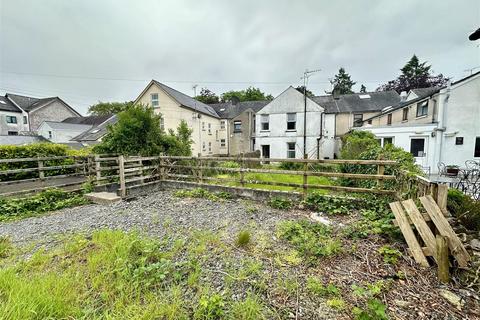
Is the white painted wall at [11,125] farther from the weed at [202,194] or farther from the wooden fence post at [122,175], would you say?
the weed at [202,194]

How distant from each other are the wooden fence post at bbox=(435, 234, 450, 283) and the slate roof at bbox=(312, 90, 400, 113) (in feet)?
70.6

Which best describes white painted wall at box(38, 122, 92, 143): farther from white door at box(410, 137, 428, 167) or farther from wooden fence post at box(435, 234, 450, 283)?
white door at box(410, 137, 428, 167)

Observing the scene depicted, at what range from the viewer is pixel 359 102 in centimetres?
2331

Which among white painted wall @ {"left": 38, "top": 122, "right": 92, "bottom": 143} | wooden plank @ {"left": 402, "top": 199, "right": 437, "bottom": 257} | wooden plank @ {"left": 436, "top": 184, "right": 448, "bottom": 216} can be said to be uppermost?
white painted wall @ {"left": 38, "top": 122, "right": 92, "bottom": 143}

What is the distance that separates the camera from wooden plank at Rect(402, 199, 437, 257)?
260cm

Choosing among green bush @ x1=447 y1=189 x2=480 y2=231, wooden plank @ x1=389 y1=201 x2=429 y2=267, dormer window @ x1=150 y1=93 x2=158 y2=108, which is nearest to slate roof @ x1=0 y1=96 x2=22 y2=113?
dormer window @ x1=150 y1=93 x2=158 y2=108

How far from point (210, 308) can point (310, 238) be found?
2094mm

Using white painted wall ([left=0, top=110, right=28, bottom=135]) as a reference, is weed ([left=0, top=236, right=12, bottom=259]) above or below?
below

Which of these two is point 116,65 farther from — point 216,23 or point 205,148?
point 216,23

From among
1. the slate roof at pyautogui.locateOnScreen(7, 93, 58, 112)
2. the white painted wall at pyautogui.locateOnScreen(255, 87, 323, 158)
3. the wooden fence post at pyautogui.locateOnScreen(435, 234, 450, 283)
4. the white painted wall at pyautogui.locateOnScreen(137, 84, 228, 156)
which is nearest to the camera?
the wooden fence post at pyautogui.locateOnScreen(435, 234, 450, 283)

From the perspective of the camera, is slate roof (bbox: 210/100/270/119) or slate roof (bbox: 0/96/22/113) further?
slate roof (bbox: 0/96/22/113)

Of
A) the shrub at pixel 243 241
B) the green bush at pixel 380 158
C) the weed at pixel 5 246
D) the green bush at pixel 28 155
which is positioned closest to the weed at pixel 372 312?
the shrub at pixel 243 241

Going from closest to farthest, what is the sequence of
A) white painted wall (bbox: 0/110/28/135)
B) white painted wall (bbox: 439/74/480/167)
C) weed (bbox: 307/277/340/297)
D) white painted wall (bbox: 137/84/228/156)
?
weed (bbox: 307/277/340/297), white painted wall (bbox: 439/74/480/167), white painted wall (bbox: 137/84/228/156), white painted wall (bbox: 0/110/28/135)

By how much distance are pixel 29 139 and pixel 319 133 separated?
100 ft
